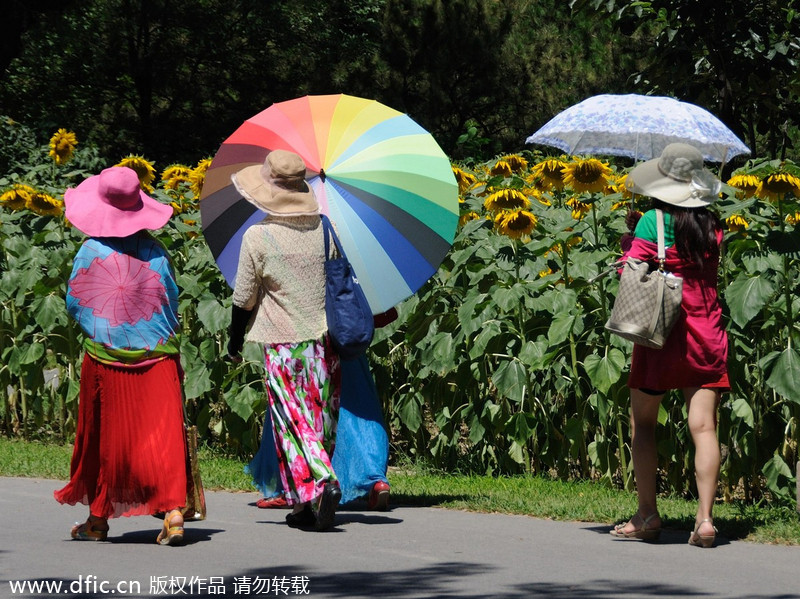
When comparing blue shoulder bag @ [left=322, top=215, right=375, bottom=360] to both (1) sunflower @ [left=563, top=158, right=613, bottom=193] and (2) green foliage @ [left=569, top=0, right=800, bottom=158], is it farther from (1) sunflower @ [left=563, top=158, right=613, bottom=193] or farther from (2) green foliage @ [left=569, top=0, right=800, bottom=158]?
(2) green foliage @ [left=569, top=0, right=800, bottom=158]

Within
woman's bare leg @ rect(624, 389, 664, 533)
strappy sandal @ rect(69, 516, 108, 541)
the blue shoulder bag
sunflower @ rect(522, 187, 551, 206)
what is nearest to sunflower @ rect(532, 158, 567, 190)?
sunflower @ rect(522, 187, 551, 206)

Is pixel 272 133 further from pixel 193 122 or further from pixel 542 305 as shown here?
pixel 193 122

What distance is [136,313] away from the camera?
6.23 meters

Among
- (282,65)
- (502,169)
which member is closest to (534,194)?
(502,169)

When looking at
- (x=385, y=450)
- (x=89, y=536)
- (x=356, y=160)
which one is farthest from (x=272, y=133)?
(x=89, y=536)

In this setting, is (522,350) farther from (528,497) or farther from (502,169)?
(502,169)

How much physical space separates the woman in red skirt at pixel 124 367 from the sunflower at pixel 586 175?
2.51m

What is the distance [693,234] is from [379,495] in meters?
2.11

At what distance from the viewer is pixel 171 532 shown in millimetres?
6121

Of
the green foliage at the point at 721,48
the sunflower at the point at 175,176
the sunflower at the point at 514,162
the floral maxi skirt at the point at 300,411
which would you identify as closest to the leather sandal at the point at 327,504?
the floral maxi skirt at the point at 300,411

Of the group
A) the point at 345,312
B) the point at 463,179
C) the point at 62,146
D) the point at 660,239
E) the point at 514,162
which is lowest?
the point at 345,312

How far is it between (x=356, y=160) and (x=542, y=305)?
1.48 meters

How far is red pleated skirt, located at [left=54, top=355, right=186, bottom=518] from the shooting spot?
6.21m

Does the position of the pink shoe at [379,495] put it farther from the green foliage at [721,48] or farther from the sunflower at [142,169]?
the green foliage at [721,48]
